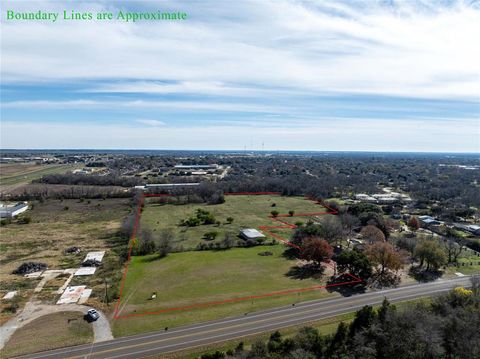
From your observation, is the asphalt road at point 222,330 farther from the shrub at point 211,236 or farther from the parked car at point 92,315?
the shrub at point 211,236

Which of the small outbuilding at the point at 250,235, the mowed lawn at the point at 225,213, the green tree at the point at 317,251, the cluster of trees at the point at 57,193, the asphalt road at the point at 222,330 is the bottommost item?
the asphalt road at the point at 222,330

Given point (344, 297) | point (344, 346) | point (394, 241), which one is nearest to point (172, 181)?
point (394, 241)

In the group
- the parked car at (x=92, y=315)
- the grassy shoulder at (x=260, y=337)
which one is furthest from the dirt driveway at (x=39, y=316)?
the grassy shoulder at (x=260, y=337)

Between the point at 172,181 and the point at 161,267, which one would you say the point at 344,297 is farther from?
the point at 172,181

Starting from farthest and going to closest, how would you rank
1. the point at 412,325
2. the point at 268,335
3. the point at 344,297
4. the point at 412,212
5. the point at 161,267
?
1. the point at 412,212
2. the point at 161,267
3. the point at 344,297
4. the point at 268,335
5. the point at 412,325

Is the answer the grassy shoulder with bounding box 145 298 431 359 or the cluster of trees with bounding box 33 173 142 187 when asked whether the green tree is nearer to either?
the grassy shoulder with bounding box 145 298 431 359

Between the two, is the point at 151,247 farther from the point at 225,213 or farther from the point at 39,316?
the point at 225,213
